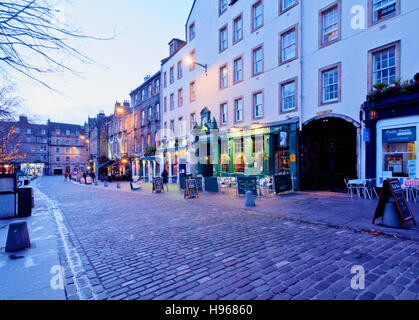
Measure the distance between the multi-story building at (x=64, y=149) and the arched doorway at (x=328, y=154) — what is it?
73.7 meters

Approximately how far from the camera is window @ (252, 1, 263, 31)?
637 inches

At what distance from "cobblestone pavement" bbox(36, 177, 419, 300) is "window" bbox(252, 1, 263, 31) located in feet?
51.2

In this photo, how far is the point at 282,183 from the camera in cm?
1265

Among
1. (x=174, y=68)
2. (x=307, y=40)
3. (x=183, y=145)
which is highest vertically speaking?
(x=174, y=68)

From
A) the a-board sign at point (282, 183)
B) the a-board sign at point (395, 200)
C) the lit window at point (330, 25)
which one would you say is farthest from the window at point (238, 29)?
the a-board sign at point (395, 200)

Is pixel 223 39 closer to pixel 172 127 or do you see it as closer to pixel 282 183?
pixel 172 127

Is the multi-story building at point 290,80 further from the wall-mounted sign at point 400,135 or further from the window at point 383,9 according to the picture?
the wall-mounted sign at point 400,135

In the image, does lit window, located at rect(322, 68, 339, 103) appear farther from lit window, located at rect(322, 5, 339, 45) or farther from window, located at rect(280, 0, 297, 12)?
window, located at rect(280, 0, 297, 12)

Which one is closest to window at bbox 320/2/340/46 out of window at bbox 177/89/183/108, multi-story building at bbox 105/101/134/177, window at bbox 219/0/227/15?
window at bbox 219/0/227/15

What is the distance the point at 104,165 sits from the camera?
3794 cm

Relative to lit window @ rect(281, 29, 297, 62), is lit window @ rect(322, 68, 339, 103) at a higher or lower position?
lower

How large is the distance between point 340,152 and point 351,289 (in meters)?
13.2

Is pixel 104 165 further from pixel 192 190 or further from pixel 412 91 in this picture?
pixel 412 91

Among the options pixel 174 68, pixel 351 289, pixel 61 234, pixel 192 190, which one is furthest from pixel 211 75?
pixel 351 289
